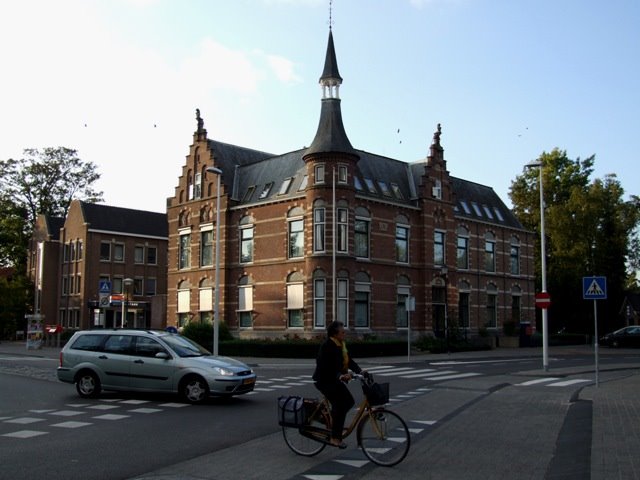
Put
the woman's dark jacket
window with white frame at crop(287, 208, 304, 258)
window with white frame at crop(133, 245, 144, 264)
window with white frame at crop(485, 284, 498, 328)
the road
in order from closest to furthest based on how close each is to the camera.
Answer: the road, the woman's dark jacket, window with white frame at crop(287, 208, 304, 258), window with white frame at crop(485, 284, 498, 328), window with white frame at crop(133, 245, 144, 264)

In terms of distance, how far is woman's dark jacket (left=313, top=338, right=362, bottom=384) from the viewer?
8914mm

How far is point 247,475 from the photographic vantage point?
8.04 m

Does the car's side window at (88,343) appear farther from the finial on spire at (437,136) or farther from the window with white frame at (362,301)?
the finial on spire at (437,136)

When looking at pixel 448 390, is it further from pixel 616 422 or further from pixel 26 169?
pixel 26 169

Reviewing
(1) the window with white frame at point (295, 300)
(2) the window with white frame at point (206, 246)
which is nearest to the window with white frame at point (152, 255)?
(2) the window with white frame at point (206, 246)

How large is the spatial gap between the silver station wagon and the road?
0.39 m

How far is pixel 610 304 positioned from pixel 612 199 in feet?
32.8

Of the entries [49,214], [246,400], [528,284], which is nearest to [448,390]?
[246,400]

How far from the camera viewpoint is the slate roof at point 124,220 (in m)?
60.5

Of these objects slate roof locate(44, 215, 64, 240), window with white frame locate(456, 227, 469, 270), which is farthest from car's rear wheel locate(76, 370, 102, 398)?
slate roof locate(44, 215, 64, 240)

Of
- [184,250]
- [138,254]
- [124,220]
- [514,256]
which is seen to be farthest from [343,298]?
[124,220]

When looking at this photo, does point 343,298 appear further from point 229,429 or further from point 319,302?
point 229,429

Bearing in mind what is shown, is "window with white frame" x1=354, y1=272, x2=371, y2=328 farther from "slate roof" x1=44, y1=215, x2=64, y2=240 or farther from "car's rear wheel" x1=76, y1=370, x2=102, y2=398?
"slate roof" x1=44, y1=215, x2=64, y2=240

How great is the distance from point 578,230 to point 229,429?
167 feet
